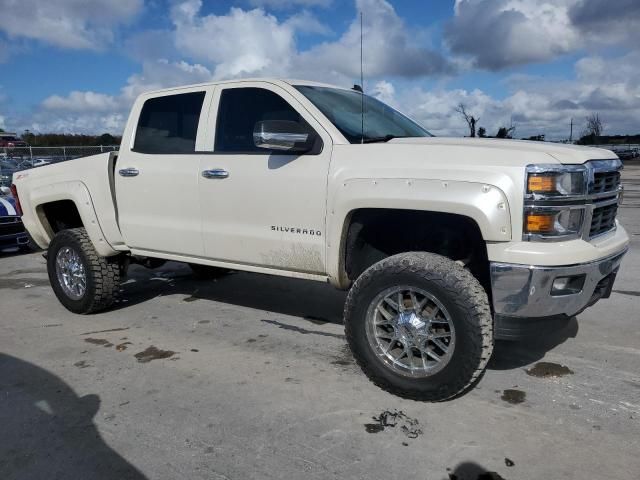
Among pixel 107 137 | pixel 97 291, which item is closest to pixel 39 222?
pixel 97 291

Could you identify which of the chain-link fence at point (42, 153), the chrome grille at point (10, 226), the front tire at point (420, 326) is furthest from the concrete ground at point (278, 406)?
the chain-link fence at point (42, 153)

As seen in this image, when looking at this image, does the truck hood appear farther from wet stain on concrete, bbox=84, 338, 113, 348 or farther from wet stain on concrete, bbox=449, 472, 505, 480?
wet stain on concrete, bbox=84, 338, 113, 348

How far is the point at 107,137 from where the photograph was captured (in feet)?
101

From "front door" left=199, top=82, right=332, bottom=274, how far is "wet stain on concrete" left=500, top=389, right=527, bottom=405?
1.40 metres

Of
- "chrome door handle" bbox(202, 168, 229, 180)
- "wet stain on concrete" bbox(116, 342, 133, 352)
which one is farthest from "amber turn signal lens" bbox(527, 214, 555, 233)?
"wet stain on concrete" bbox(116, 342, 133, 352)

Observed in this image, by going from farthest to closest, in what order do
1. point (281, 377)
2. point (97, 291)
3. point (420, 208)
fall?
point (97, 291), point (281, 377), point (420, 208)

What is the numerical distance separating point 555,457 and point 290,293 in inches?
141

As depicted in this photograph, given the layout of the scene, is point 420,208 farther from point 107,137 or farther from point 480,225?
point 107,137

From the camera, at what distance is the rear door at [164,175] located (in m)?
4.29

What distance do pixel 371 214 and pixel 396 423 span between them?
1.28 metres

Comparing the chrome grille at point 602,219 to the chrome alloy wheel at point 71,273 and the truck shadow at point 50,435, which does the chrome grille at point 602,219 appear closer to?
the truck shadow at point 50,435

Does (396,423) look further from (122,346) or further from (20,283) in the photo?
(20,283)

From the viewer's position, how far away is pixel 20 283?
6.81 metres

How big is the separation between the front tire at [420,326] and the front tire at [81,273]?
2.69 m
